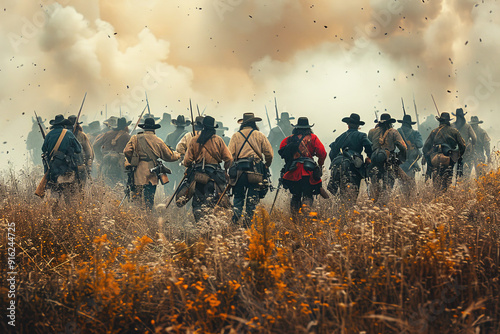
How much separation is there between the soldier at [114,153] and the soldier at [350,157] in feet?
22.7

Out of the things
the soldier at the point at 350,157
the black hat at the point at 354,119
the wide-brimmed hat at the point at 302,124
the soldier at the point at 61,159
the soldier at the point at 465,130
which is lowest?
the soldier at the point at 61,159

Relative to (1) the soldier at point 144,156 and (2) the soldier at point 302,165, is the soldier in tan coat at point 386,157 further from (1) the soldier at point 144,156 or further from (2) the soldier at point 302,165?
(1) the soldier at point 144,156

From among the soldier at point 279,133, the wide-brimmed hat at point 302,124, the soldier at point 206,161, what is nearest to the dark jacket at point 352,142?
the wide-brimmed hat at point 302,124

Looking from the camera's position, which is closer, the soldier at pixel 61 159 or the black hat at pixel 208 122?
the black hat at pixel 208 122

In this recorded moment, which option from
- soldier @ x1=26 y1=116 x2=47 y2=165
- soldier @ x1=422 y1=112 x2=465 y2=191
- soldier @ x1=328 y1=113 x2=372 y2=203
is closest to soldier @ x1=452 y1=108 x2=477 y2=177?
soldier @ x1=422 y1=112 x2=465 y2=191

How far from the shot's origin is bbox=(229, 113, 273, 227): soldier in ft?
26.9

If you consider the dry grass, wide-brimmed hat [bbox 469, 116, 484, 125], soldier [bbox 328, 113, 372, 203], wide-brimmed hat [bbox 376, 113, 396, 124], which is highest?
wide-brimmed hat [bbox 469, 116, 484, 125]

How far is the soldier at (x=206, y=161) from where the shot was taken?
806cm

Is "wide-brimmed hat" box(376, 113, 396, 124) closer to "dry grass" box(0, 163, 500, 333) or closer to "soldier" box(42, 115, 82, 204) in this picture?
"dry grass" box(0, 163, 500, 333)

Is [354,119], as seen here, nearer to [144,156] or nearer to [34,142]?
[144,156]

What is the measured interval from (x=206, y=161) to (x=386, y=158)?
156 inches

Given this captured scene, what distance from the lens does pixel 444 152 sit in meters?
10.1

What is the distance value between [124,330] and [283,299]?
4.34 feet

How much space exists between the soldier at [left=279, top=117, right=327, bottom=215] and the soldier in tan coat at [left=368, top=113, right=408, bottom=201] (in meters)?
1.65
